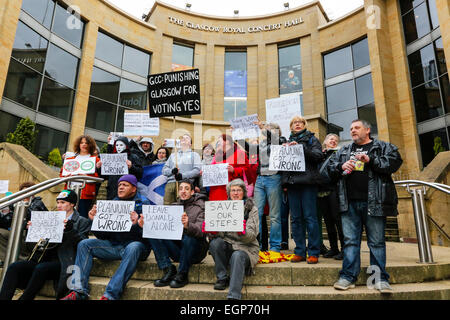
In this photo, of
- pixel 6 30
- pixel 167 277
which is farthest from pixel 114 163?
pixel 6 30

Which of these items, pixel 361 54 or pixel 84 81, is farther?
pixel 361 54

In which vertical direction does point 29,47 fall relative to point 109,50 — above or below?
below

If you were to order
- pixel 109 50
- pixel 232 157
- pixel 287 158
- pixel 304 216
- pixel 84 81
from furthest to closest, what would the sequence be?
pixel 109 50
pixel 84 81
pixel 232 157
pixel 287 158
pixel 304 216

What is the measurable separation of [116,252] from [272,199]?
253cm

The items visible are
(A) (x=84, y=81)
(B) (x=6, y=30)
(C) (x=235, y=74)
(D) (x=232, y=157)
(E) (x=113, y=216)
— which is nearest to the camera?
(E) (x=113, y=216)

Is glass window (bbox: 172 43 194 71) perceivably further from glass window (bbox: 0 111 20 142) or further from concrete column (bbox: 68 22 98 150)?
glass window (bbox: 0 111 20 142)

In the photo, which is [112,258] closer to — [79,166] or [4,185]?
[79,166]

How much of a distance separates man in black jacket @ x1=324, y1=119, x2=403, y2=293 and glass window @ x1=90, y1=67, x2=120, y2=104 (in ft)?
51.6

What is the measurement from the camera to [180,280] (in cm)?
334

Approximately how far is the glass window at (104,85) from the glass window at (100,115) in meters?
0.42

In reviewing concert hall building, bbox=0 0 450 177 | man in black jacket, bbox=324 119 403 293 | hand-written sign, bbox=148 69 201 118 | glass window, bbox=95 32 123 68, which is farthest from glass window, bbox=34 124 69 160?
man in black jacket, bbox=324 119 403 293

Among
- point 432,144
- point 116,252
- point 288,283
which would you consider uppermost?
point 432,144
